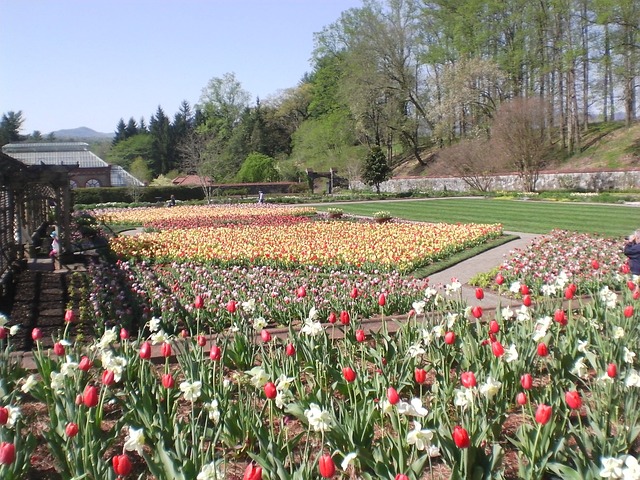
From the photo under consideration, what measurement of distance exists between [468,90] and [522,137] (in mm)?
10080

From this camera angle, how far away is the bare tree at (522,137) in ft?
114

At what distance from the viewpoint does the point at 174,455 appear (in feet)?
8.23

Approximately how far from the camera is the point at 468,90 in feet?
143

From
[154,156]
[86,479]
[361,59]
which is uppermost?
[361,59]

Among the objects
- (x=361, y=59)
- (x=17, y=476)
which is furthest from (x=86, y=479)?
(x=361, y=59)

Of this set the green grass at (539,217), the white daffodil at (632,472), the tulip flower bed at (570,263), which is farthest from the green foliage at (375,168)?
the white daffodil at (632,472)

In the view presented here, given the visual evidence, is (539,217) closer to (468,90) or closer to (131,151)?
(468,90)

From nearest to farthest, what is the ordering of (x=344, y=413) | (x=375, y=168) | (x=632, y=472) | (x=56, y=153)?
(x=632, y=472) < (x=344, y=413) < (x=375, y=168) < (x=56, y=153)

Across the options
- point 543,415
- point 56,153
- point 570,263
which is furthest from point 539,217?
point 56,153

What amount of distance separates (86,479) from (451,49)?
52064 millimetres

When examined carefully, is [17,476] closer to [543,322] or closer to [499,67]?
[543,322]

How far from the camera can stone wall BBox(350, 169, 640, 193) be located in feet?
105

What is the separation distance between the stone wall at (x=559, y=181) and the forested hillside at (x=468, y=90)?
1273 millimetres

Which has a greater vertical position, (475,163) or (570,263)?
(475,163)
